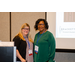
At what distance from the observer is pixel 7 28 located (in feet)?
9.25

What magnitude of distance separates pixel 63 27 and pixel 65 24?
88mm

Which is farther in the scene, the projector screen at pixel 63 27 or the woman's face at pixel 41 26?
the projector screen at pixel 63 27

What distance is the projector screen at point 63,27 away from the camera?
7.48 ft

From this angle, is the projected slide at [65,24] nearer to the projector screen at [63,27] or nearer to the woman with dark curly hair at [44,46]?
the projector screen at [63,27]

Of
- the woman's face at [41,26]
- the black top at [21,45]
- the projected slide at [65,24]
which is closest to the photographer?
the black top at [21,45]

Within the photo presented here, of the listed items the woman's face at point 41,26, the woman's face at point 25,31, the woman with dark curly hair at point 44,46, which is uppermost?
the woman's face at point 41,26

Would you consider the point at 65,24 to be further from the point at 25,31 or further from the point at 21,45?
the point at 21,45

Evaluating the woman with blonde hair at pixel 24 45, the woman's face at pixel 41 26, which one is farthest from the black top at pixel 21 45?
the woman's face at pixel 41 26

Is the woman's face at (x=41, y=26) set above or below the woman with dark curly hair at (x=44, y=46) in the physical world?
above

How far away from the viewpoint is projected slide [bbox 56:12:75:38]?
227 centimetres

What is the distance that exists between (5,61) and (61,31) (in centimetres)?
177

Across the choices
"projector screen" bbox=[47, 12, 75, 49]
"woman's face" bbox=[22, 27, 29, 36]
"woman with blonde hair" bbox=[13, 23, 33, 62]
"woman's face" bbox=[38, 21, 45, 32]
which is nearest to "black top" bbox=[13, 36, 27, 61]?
"woman with blonde hair" bbox=[13, 23, 33, 62]
